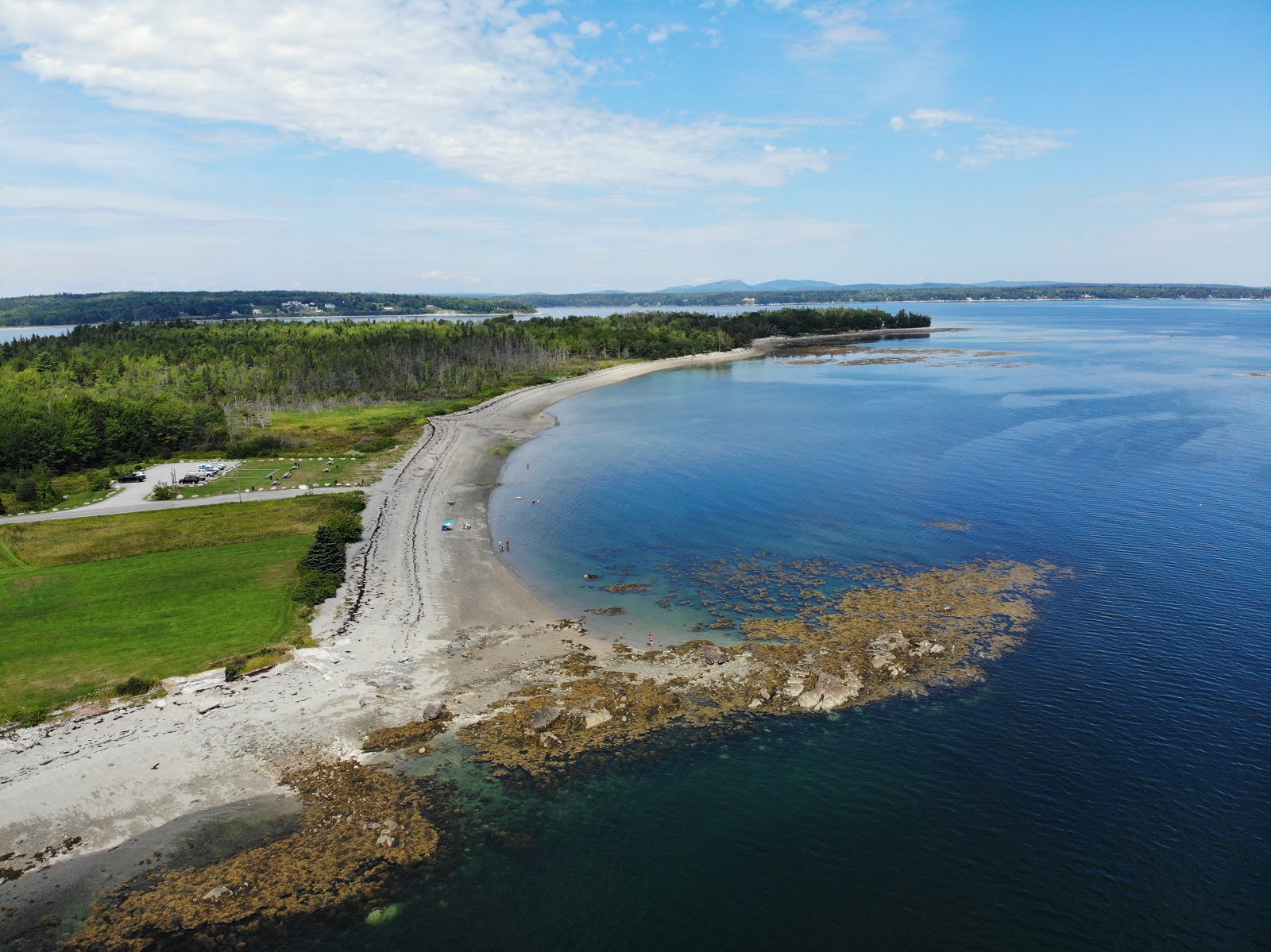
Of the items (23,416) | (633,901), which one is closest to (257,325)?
(23,416)

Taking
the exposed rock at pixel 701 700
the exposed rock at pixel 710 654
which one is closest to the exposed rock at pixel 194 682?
the exposed rock at pixel 701 700

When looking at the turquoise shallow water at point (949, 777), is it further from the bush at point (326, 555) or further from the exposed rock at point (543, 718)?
the bush at point (326, 555)

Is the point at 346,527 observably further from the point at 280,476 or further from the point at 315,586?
the point at 280,476

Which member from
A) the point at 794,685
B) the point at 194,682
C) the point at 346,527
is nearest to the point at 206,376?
the point at 346,527

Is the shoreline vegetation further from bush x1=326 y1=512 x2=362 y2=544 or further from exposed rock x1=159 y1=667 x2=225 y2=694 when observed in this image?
bush x1=326 y1=512 x2=362 y2=544

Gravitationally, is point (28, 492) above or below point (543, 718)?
above

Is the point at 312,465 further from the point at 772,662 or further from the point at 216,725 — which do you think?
the point at 772,662
